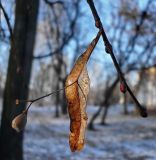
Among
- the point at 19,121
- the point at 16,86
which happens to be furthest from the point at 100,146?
the point at 19,121

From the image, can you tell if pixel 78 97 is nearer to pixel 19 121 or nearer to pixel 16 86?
pixel 19 121

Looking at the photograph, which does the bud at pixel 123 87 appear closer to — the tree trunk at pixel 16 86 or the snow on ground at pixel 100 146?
the tree trunk at pixel 16 86

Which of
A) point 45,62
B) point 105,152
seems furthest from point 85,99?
point 45,62

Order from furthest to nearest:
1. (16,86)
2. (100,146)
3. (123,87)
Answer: (100,146) → (16,86) → (123,87)

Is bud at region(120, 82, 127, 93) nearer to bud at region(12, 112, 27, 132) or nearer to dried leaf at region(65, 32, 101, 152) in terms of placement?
dried leaf at region(65, 32, 101, 152)

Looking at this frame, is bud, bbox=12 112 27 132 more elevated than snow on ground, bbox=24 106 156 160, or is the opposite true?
bud, bbox=12 112 27 132

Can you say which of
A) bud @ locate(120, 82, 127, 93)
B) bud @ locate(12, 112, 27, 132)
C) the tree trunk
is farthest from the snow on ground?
bud @ locate(120, 82, 127, 93)

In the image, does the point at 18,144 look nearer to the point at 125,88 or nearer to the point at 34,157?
the point at 34,157

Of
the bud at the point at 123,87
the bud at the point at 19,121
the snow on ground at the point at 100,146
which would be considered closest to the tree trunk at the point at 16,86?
the snow on ground at the point at 100,146
